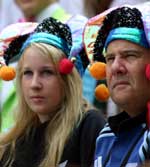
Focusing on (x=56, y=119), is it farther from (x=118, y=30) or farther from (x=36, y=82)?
(x=118, y=30)

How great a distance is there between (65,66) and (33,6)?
1.00 m

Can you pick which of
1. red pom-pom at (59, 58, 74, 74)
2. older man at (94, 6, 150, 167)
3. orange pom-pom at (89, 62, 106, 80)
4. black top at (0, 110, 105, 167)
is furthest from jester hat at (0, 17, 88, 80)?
older man at (94, 6, 150, 167)

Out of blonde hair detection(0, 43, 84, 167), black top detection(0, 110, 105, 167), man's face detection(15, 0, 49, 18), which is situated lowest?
black top detection(0, 110, 105, 167)

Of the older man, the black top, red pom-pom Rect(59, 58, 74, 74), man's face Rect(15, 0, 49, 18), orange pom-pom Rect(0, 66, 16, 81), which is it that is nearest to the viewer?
the older man

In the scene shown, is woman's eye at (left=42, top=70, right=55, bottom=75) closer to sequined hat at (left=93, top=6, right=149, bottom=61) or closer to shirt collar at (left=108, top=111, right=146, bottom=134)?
sequined hat at (left=93, top=6, right=149, bottom=61)

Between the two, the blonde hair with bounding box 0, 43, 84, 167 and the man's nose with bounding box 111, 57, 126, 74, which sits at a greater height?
the man's nose with bounding box 111, 57, 126, 74

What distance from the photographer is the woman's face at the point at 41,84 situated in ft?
10.5

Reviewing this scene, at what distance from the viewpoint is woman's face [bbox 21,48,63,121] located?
3193 millimetres

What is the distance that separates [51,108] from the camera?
3.23 m

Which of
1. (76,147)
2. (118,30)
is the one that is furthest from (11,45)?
(118,30)

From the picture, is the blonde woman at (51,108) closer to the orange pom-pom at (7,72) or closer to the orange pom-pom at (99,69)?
the orange pom-pom at (7,72)

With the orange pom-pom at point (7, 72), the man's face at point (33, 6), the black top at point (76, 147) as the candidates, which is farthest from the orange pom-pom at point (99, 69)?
the man's face at point (33, 6)

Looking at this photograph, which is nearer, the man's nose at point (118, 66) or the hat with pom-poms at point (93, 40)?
the man's nose at point (118, 66)

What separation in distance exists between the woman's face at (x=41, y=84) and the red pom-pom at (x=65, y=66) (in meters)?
0.04
